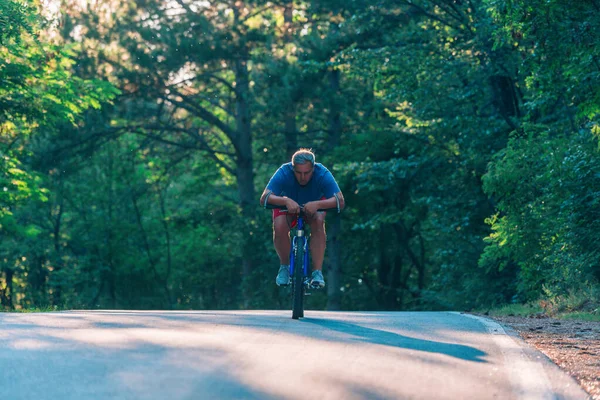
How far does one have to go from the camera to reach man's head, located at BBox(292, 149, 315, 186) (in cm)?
1017

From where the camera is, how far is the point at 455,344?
8.34 meters

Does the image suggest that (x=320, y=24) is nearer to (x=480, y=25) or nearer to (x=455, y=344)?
(x=480, y=25)

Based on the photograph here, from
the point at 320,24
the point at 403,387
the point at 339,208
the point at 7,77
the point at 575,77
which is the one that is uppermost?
the point at 320,24

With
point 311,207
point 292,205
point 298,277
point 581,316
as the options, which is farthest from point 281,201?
point 581,316

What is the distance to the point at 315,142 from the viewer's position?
37.8m

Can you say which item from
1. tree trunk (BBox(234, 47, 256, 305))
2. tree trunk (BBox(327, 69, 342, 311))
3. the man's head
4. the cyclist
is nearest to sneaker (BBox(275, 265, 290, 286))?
the cyclist

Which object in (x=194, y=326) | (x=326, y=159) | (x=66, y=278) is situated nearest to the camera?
(x=194, y=326)

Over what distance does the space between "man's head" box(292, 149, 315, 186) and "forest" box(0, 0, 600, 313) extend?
426 centimetres

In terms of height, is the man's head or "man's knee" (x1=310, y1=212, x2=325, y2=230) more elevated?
the man's head

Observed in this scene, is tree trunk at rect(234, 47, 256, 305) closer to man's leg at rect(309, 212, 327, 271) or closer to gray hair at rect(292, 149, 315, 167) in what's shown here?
man's leg at rect(309, 212, 327, 271)

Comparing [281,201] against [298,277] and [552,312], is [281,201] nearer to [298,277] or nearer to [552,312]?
[298,277]

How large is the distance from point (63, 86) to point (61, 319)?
48.1ft

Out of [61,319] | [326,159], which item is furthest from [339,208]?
[326,159]

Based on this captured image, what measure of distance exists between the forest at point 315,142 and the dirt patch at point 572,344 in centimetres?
330
